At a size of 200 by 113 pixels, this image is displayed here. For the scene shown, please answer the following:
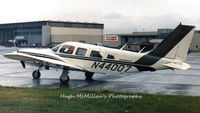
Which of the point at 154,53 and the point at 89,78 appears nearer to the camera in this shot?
the point at 154,53

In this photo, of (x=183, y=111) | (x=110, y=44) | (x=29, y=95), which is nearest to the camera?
(x=183, y=111)

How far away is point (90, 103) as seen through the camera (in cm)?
1184

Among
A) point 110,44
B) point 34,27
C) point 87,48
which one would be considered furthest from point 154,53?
point 34,27

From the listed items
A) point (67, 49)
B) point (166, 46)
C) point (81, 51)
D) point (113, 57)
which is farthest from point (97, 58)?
point (166, 46)

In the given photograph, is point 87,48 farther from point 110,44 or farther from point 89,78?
point 110,44

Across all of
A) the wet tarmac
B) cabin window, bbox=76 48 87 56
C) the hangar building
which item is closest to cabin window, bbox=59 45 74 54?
cabin window, bbox=76 48 87 56

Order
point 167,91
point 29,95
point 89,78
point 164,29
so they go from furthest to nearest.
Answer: point 164,29 → point 89,78 → point 167,91 → point 29,95

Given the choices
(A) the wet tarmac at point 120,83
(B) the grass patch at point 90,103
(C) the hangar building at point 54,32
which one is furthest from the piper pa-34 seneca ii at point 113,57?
(C) the hangar building at point 54,32

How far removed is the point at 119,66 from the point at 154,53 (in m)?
2.46

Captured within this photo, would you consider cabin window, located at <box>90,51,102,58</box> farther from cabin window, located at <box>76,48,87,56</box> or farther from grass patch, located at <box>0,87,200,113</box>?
grass patch, located at <box>0,87,200,113</box>

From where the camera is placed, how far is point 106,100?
41.0 feet

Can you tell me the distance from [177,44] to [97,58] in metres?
5.31

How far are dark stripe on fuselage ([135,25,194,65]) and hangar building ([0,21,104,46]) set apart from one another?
320 ft

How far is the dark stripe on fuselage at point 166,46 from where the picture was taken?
18.6 m
